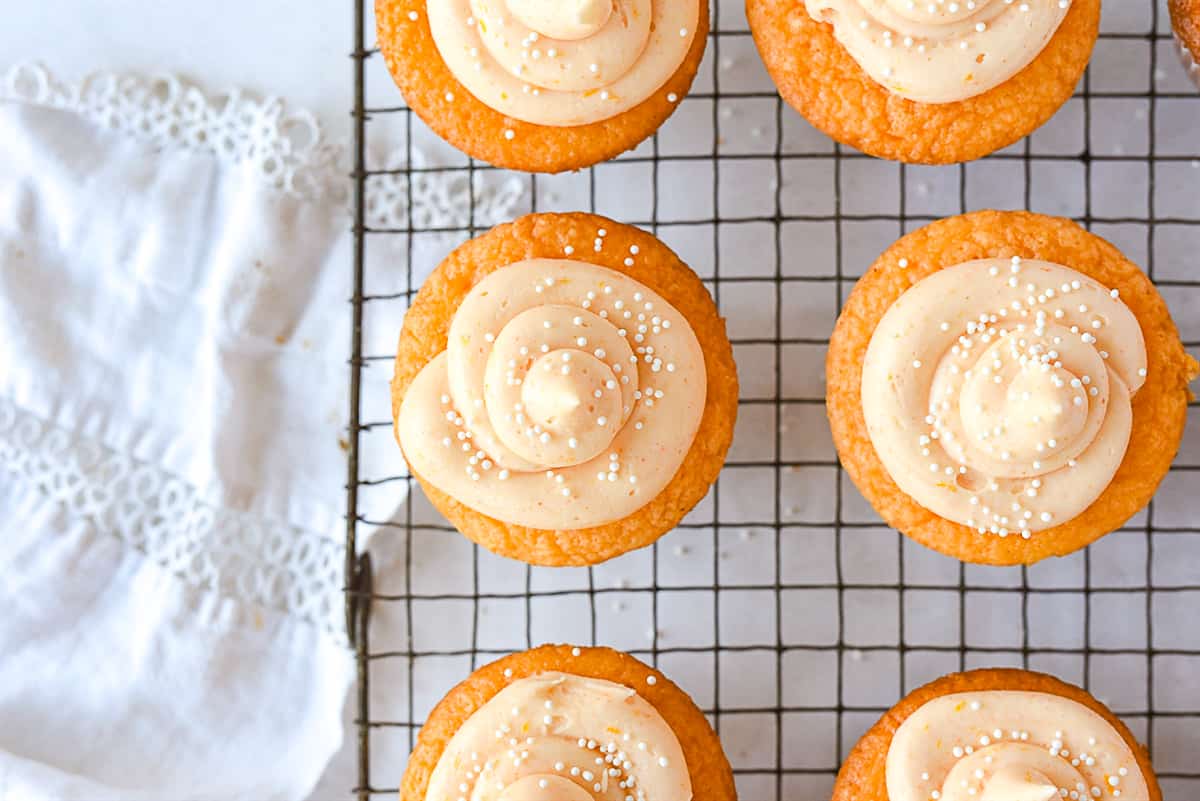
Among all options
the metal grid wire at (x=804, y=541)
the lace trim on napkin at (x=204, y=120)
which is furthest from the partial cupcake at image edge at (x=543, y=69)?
the lace trim on napkin at (x=204, y=120)

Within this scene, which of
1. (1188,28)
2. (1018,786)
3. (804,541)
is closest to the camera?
(1018,786)

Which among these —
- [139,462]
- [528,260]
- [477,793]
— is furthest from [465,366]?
[139,462]

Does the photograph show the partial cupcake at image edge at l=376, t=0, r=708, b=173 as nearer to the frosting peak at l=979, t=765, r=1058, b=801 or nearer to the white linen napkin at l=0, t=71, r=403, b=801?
the white linen napkin at l=0, t=71, r=403, b=801

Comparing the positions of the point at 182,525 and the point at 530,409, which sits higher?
the point at 530,409

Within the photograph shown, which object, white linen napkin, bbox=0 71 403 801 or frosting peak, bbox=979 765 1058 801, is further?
white linen napkin, bbox=0 71 403 801

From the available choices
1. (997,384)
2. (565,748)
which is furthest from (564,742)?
(997,384)

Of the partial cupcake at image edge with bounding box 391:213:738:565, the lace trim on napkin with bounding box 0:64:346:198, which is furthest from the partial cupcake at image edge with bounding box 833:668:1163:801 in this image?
the lace trim on napkin with bounding box 0:64:346:198

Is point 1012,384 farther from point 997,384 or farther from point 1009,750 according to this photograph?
point 1009,750
